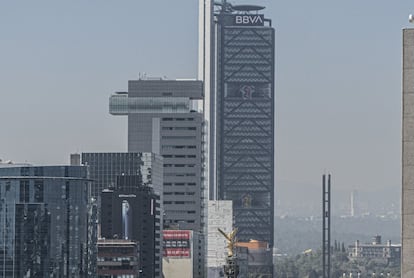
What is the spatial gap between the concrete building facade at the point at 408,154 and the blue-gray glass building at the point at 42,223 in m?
92.7

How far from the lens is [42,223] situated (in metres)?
128

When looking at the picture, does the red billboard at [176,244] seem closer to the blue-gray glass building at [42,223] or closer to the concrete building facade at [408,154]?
the blue-gray glass building at [42,223]

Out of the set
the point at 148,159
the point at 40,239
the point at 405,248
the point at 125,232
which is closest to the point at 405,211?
the point at 405,248

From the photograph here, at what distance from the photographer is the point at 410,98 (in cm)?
3347

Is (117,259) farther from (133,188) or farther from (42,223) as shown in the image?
(42,223)

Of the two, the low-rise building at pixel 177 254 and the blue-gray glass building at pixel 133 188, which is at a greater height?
the blue-gray glass building at pixel 133 188

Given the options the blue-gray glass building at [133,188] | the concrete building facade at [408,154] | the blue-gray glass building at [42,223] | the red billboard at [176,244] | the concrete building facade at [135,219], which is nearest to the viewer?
the concrete building facade at [408,154]

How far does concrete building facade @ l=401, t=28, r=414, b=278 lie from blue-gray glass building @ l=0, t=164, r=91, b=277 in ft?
304

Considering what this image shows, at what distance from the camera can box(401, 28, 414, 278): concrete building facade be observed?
33.3 meters

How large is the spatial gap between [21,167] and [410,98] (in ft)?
324

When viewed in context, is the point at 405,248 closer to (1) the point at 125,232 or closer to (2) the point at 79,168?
(2) the point at 79,168

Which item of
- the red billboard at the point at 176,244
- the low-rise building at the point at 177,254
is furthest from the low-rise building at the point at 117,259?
the low-rise building at the point at 177,254

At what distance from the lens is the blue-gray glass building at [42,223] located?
414 ft

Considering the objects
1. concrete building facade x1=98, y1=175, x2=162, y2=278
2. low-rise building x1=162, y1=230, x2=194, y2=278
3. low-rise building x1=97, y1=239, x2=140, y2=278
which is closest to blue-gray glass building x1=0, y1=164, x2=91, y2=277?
low-rise building x1=97, y1=239, x2=140, y2=278
